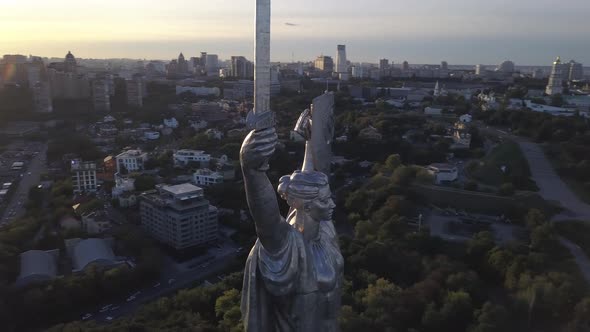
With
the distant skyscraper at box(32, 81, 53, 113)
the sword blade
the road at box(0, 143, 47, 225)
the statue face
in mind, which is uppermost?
the sword blade

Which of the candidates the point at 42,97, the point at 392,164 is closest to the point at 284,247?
the point at 392,164

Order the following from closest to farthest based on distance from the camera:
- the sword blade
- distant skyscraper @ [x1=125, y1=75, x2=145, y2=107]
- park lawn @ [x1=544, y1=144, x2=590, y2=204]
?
the sword blade < park lawn @ [x1=544, y1=144, x2=590, y2=204] < distant skyscraper @ [x1=125, y1=75, x2=145, y2=107]

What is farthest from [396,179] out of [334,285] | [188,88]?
[188,88]

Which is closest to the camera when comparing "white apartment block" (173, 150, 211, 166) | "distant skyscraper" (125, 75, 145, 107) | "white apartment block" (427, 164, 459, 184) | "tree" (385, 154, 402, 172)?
"white apartment block" (427, 164, 459, 184)

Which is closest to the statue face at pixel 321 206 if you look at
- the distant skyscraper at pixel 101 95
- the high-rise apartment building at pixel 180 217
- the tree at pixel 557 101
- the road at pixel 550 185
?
the high-rise apartment building at pixel 180 217

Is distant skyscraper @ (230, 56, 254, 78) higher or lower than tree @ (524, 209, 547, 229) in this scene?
higher

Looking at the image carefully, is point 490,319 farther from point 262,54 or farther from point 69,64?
point 69,64

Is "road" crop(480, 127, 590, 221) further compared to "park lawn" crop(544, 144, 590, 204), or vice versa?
"park lawn" crop(544, 144, 590, 204)

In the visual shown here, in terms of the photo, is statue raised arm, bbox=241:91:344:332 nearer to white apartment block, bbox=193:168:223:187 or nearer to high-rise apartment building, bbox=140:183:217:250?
high-rise apartment building, bbox=140:183:217:250

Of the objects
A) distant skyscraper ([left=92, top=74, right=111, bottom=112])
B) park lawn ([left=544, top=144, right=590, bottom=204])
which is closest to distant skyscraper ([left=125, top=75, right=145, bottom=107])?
distant skyscraper ([left=92, top=74, right=111, bottom=112])
